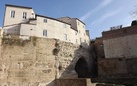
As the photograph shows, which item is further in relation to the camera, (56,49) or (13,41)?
(56,49)

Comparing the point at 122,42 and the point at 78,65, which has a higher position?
the point at 122,42

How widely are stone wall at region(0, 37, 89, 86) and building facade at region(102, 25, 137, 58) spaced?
10.3 metres

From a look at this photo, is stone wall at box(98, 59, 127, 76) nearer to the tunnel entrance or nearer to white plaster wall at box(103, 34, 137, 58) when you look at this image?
white plaster wall at box(103, 34, 137, 58)

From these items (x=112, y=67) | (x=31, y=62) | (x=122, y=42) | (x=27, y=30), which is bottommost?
(x=112, y=67)

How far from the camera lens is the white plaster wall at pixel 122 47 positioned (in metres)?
→ 21.4

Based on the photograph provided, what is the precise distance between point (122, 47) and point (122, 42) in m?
0.91

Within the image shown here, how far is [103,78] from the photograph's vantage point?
19.6m

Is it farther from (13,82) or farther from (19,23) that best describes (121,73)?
(19,23)

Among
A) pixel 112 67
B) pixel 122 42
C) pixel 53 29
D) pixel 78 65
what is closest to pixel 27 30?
pixel 53 29

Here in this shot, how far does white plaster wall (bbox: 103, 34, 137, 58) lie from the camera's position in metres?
21.4

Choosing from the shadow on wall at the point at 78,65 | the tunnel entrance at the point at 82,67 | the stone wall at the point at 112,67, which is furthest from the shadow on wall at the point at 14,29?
the stone wall at the point at 112,67

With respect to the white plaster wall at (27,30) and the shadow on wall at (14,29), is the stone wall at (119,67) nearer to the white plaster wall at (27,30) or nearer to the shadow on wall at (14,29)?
the white plaster wall at (27,30)

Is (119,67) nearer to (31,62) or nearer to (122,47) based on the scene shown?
(122,47)

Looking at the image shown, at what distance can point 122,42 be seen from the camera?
73.5ft
